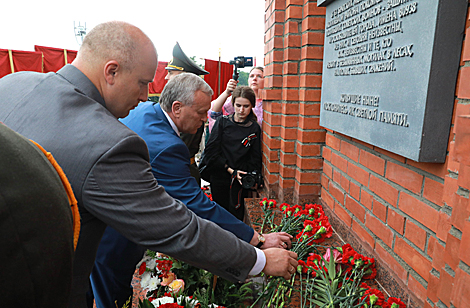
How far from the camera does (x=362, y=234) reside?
5.72 feet

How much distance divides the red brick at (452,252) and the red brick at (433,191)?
0.26 m

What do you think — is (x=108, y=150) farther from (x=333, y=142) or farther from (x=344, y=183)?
(x=333, y=142)

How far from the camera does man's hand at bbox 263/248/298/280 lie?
1.36 m

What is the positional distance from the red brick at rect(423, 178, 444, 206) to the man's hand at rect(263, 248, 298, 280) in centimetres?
61

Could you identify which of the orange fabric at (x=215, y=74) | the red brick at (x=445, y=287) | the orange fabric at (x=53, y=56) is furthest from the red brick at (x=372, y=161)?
the orange fabric at (x=53, y=56)

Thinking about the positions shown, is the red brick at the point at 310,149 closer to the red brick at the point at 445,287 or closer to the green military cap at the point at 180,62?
the red brick at the point at 445,287

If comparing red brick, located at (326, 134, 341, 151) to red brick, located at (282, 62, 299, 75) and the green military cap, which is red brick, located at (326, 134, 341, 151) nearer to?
red brick, located at (282, 62, 299, 75)

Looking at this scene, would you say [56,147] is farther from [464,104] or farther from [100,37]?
[464,104]

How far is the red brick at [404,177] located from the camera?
1264 millimetres

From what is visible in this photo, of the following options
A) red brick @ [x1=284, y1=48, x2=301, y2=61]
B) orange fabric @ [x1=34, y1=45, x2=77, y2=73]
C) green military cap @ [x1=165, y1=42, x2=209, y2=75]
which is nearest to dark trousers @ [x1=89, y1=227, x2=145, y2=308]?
red brick @ [x1=284, y1=48, x2=301, y2=61]

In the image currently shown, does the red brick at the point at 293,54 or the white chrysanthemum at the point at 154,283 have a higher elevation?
the red brick at the point at 293,54

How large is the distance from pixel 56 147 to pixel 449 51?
1.28 meters

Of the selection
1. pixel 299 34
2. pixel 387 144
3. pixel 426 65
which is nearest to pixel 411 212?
pixel 387 144

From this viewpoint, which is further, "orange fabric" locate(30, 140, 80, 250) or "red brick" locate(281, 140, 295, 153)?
"red brick" locate(281, 140, 295, 153)
